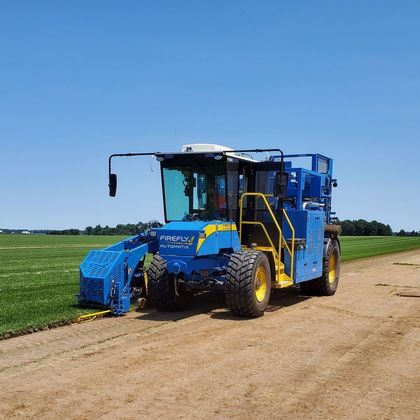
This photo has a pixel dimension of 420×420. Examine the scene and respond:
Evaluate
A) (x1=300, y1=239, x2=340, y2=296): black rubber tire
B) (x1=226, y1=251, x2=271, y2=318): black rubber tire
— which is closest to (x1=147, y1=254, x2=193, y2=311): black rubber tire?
(x1=226, y1=251, x2=271, y2=318): black rubber tire

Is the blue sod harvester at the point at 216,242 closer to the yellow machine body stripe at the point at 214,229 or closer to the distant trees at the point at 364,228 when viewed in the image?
the yellow machine body stripe at the point at 214,229

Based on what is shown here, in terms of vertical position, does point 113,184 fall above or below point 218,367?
above

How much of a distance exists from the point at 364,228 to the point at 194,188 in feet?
303

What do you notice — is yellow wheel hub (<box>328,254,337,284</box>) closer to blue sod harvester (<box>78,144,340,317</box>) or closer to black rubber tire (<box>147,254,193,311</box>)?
blue sod harvester (<box>78,144,340,317</box>)

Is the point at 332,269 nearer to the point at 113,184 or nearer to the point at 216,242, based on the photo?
the point at 216,242

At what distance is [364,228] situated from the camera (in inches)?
3878

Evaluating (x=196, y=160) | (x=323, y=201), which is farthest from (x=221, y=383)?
(x=323, y=201)

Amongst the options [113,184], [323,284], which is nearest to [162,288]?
[113,184]

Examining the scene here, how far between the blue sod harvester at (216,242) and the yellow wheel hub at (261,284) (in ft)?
0.06

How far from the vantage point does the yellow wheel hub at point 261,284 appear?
9978 mm

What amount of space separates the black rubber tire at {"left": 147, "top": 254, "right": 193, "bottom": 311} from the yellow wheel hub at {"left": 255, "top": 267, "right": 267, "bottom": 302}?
1.48 metres

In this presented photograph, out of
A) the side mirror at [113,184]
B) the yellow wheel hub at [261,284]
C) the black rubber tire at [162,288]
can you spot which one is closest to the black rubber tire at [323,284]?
the yellow wheel hub at [261,284]

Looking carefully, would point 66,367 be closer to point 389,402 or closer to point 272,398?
point 272,398

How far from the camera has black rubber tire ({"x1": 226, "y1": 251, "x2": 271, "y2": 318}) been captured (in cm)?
943
